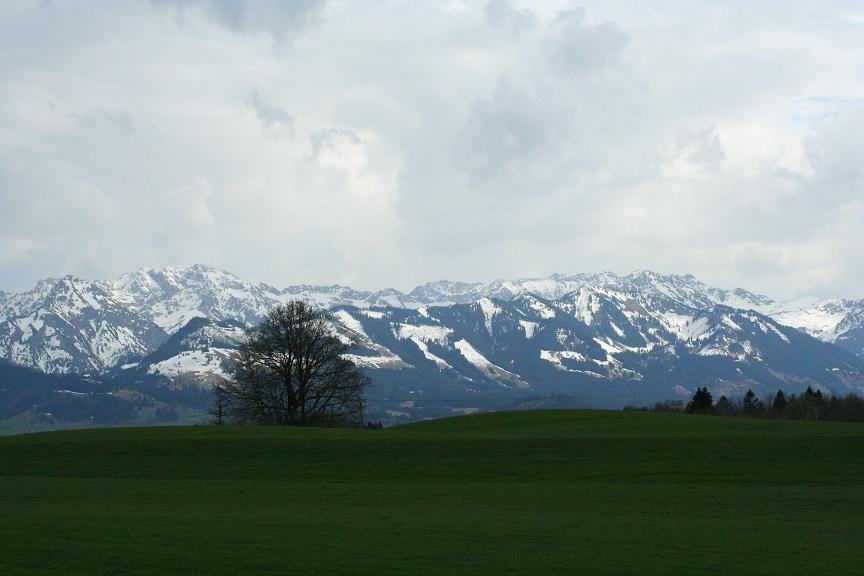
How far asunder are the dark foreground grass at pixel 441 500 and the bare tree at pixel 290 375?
14.2 m

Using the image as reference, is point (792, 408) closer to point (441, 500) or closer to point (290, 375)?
point (290, 375)

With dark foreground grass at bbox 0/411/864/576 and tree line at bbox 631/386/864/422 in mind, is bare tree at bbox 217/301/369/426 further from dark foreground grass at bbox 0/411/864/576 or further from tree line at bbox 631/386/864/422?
tree line at bbox 631/386/864/422

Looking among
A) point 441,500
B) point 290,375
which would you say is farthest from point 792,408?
point 441,500

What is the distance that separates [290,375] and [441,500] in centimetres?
4490

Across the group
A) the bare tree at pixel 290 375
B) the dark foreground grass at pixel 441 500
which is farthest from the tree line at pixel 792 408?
the dark foreground grass at pixel 441 500

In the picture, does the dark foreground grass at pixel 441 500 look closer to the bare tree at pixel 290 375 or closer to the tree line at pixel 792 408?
the bare tree at pixel 290 375

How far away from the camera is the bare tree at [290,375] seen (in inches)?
3177

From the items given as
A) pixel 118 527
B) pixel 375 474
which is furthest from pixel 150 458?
pixel 118 527

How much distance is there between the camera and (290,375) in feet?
268

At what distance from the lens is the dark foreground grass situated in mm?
24453

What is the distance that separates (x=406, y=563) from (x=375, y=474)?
2532 centimetres

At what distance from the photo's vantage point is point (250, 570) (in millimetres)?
22703

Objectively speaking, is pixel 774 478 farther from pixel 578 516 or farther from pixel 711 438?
pixel 578 516


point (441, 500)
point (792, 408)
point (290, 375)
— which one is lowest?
point (441, 500)
